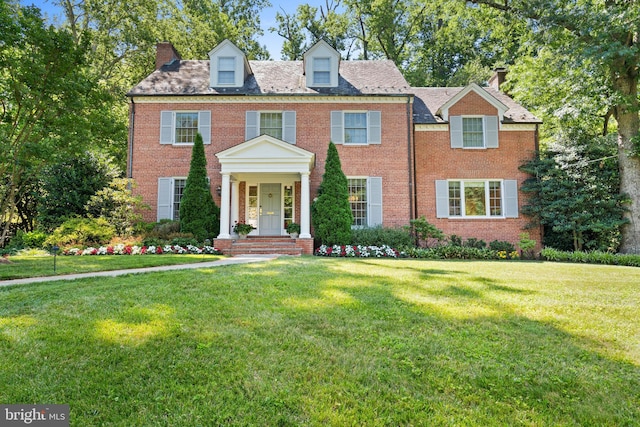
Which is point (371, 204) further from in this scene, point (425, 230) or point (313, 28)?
point (313, 28)

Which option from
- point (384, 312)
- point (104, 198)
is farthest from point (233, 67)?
point (384, 312)

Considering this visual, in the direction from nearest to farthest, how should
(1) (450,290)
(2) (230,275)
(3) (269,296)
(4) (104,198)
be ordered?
(3) (269,296) < (1) (450,290) < (2) (230,275) < (4) (104,198)

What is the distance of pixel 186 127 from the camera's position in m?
14.4

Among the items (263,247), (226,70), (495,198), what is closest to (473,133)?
(495,198)

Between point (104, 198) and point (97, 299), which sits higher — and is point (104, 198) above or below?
above

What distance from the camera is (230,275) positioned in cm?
637

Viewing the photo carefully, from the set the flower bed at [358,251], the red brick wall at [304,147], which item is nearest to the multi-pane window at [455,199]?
the red brick wall at [304,147]

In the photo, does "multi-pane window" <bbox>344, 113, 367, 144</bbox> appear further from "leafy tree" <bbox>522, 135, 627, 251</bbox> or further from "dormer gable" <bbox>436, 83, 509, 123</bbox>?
"leafy tree" <bbox>522, 135, 627, 251</bbox>

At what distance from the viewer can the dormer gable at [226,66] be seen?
14.8 metres

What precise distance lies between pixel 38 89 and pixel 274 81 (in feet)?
28.6

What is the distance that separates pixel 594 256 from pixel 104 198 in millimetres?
18183

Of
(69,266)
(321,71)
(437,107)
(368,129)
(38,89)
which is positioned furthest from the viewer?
(437,107)

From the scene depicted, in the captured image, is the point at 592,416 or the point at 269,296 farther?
the point at 269,296

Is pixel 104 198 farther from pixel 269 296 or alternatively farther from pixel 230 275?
pixel 269 296
